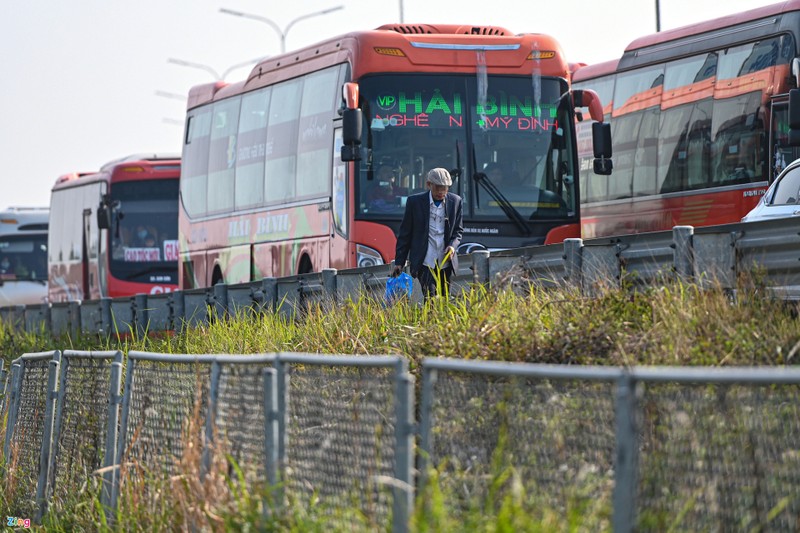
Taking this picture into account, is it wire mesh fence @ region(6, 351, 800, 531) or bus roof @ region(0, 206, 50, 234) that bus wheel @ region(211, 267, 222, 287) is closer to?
wire mesh fence @ region(6, 351, 800, 531)

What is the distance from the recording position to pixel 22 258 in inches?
1913

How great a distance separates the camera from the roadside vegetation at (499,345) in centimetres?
578

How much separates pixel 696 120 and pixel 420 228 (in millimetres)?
10826

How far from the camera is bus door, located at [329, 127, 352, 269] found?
20406mm

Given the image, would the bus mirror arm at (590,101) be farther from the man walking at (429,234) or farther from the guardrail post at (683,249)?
the guardrail post at (683,249)

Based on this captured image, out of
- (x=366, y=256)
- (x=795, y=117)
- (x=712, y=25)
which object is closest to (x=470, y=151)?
(x=366, y=256)

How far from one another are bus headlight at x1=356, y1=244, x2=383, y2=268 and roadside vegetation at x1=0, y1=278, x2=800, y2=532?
6.96 m

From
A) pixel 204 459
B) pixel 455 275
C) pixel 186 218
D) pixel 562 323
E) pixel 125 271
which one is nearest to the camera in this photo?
pixel 204 459

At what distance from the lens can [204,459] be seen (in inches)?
309

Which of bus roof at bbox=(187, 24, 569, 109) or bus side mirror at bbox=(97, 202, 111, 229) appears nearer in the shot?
bus roof at bbox=(187, 24, 569, 109)

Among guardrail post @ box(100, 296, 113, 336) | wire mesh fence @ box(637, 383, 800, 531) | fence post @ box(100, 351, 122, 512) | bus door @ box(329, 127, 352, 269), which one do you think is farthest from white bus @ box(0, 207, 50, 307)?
wire mesh fence @ box(637, 383, 800, 531)

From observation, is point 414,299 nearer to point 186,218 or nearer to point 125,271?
point 186,218

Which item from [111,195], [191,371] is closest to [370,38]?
[191,371]

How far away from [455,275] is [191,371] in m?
6.48
